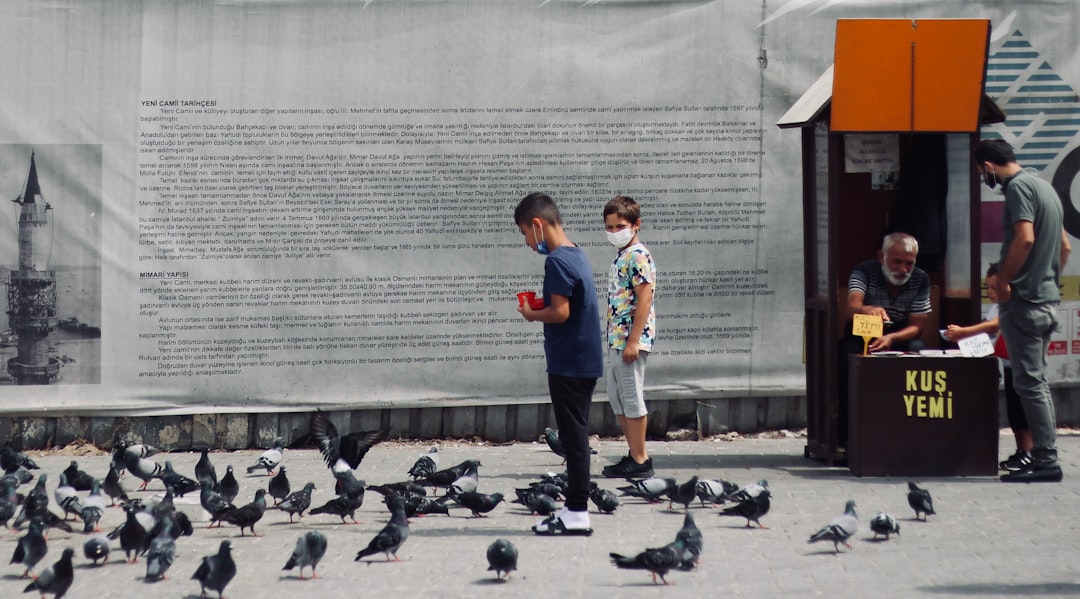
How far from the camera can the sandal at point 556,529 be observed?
8.13 meters

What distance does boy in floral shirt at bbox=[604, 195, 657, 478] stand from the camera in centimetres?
971

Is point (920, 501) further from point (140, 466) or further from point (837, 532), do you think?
point (140, 466)

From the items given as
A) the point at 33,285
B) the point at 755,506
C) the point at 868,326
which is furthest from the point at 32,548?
the point at 868,326

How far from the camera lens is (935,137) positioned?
1072cm

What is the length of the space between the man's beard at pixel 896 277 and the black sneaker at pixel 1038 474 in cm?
149

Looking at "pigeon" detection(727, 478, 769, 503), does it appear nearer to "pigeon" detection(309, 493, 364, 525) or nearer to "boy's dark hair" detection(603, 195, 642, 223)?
"boy's dark hair" detection(603, 195, 642, 223)

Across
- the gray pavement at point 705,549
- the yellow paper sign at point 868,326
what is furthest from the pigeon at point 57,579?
the yellow paper sign at point 868,326

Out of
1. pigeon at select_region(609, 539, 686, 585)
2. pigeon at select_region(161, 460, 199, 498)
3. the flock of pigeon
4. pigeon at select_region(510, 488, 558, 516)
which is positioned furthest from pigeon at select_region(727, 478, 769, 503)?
pigeon at select_region(161, 460, 199, 498)

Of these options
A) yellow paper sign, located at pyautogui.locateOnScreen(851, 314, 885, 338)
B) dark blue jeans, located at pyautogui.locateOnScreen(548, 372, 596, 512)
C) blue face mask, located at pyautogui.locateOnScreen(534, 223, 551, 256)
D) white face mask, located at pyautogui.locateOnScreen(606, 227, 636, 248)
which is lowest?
dark blue jeans, located at pyautogui.locateOnScreen(548, 372, 596, 512)

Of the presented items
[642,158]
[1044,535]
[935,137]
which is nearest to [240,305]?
[642,158]

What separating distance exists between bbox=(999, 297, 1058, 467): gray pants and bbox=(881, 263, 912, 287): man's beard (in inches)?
29.9

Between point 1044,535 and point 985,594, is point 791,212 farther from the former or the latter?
point 985,594

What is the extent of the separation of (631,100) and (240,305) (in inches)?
137

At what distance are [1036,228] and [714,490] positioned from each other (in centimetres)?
287
